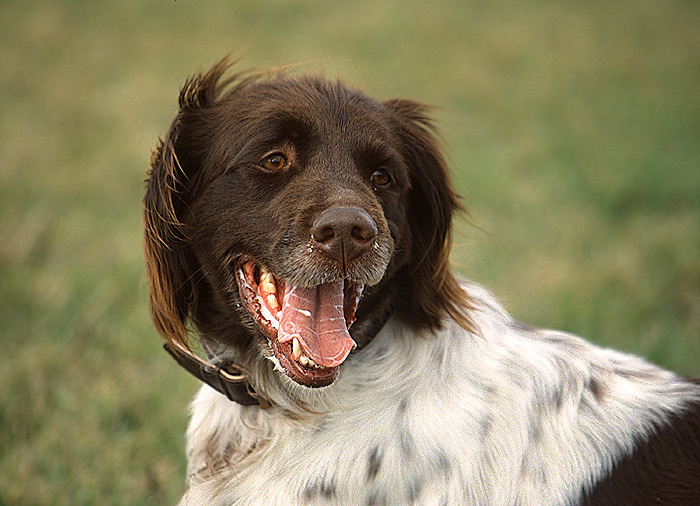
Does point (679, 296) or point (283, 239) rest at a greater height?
point (283, 239)

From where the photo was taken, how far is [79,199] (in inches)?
316

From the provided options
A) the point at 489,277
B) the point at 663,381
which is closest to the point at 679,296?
the point at 489,277

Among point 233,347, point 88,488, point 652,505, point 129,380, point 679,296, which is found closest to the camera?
point 652,505

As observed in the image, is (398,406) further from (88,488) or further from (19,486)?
(19,486)

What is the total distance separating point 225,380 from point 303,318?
385 millimetres

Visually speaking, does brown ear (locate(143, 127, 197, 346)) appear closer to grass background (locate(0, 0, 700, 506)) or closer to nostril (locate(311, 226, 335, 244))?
nostril (locate(311, 226, 335, 244))

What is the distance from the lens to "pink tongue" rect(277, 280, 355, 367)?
2.73 metres

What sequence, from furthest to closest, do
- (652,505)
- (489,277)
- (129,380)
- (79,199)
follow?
(79,199) < (489,277) < (129,380) < (652,505)

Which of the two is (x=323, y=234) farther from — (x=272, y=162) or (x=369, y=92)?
(x=369, y=92)

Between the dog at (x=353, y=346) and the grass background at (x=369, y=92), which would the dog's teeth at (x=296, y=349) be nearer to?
the dog at (x=353, y=346)

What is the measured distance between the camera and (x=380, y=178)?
3.02 meters

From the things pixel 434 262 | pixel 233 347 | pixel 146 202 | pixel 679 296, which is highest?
pixel 146 202

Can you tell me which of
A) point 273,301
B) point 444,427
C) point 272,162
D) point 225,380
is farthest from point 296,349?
point 272,162

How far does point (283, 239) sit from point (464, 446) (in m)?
0.89
